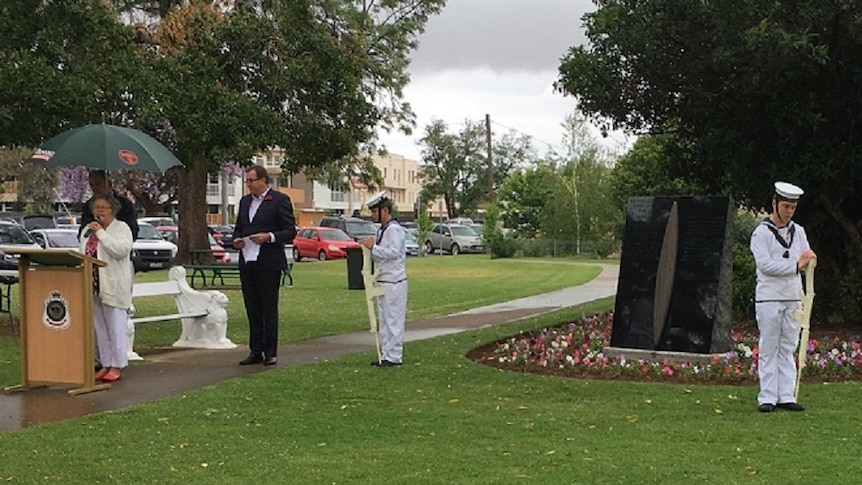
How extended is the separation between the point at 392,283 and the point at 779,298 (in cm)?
393

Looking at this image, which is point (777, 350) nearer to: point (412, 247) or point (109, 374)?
point (109, 374)

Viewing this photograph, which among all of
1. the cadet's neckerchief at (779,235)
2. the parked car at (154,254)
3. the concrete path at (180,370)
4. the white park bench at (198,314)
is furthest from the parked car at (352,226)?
the cadet's neckerchief at (779,235)

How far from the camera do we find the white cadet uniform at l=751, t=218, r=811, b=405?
27.0 ft

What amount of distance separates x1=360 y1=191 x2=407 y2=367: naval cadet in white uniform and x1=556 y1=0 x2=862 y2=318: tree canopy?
4207 mm

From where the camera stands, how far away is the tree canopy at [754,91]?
38.8 ft

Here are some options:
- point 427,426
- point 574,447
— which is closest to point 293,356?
point 427,426

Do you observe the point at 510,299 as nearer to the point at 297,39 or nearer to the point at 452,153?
the point at 297,39

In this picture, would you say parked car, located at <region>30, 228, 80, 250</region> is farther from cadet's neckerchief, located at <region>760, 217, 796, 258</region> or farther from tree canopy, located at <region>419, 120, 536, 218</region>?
tree canopy, located at <region>419, 120, 536, 218</region>

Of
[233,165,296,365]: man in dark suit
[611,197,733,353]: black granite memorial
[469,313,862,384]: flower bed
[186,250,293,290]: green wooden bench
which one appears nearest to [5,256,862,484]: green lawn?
[469,313,862,384]: flower bed

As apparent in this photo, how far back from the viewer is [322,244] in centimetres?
4412

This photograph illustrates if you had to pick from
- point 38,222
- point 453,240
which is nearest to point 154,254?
point 38,222

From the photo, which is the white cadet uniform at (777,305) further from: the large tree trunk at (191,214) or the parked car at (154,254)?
the parked car at (154,254)

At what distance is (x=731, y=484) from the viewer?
20.0 ft

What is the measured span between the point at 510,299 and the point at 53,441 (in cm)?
1474
